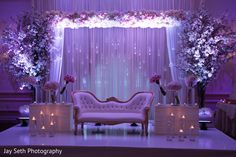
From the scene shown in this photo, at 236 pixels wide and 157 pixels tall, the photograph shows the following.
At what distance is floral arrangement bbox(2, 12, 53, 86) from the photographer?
964 cm

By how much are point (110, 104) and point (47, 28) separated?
2738 millimetres

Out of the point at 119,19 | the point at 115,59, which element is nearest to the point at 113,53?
the point at 115,59

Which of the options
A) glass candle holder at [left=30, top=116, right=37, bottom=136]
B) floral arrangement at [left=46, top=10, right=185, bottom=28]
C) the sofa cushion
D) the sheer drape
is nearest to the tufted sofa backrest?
the sofa cushion

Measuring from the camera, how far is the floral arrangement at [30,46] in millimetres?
9641

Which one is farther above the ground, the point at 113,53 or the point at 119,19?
the point at 119,19

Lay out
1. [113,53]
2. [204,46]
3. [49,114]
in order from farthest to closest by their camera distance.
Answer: [113,53]
[204,46]
[49,114]

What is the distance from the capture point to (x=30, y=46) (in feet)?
31.5

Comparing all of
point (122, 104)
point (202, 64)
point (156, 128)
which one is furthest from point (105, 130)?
point (202, 64)

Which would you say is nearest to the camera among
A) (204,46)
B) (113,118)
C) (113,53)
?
(113,118)

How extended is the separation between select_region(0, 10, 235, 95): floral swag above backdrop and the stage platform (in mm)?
2159

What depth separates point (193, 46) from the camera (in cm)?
939

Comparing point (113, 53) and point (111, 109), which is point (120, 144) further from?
point (113, 53)

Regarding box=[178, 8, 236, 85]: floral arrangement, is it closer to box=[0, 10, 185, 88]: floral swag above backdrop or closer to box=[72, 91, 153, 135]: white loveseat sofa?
box=[0, 10, 185, 88]: floral swag above backdrop

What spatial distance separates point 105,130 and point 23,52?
9.62 feet
